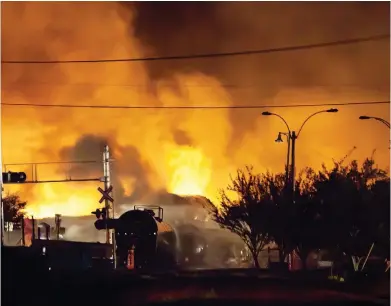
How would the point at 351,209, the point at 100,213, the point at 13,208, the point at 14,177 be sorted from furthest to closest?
the point at 13,208 → the point at 100,213 → the point at 351,209 → the point at 14,177

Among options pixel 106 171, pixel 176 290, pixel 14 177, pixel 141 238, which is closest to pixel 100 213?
pixel 106 171

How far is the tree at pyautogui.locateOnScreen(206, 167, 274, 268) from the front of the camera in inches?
1045

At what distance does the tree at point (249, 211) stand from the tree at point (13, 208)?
7665mm

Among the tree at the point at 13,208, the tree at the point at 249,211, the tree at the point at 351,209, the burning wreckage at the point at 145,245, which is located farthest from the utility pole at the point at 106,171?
the tree at the point at 13,208

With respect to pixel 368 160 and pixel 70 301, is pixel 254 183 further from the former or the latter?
pixel 70 301

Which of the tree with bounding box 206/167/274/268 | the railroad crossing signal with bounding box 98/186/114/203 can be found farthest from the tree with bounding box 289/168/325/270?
the railroad crossing signal with bounding box 98/186/114/203

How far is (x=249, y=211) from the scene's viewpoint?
1122 inches

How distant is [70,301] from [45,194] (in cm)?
711

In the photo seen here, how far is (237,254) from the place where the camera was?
30.8 meters

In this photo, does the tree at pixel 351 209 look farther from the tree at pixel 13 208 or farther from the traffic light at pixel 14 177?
the tree at pixel 13 208

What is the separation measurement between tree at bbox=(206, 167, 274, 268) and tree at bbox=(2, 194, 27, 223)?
7.67 metres

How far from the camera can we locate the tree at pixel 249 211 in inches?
1045

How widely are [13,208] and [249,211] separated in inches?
396

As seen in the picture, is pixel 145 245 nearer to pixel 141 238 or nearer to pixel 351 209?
pixel 141 238
